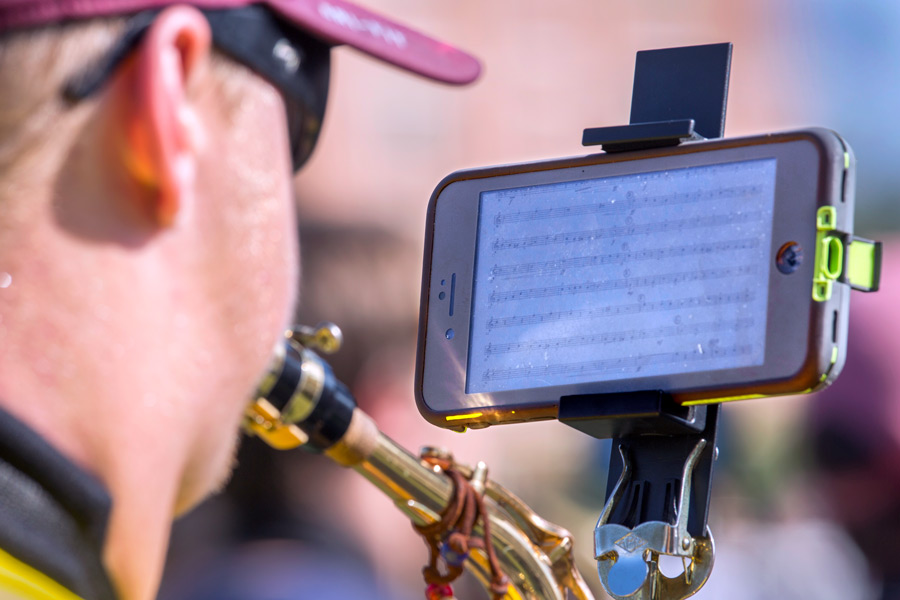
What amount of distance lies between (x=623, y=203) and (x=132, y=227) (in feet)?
1.45

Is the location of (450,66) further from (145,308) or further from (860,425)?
(860,425)

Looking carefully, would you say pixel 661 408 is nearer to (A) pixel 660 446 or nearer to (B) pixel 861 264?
(A) pixel 660 446

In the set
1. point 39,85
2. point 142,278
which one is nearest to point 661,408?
point 142,278

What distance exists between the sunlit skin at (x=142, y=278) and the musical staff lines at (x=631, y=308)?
267 mm

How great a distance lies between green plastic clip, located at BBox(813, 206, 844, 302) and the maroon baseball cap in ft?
1.12

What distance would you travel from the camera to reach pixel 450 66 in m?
1.30

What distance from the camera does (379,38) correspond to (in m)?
1.24

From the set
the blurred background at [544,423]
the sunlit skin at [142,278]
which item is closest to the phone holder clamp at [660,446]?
the sunlit skin at [142,278]

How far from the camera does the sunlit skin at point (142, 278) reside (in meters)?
1.05

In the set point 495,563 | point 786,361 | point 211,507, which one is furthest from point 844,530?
point 786,361

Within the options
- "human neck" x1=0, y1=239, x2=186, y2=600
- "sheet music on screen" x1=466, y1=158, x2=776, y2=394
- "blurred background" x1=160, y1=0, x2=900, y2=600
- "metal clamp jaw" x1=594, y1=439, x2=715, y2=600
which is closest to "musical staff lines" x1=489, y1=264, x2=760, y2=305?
"sheet music on screen" x1=466, y1=158, x2=776, y2=394

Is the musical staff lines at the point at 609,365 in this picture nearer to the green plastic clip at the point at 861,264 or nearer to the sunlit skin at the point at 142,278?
the green plastic clip at the point at 861,264

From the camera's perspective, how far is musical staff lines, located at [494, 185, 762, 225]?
125cm

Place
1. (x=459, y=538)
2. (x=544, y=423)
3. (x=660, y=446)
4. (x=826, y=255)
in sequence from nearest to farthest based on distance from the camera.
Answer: (x=826, y=255), (x=660, y=446), (x=459, y=538), (x=544, y=423)
